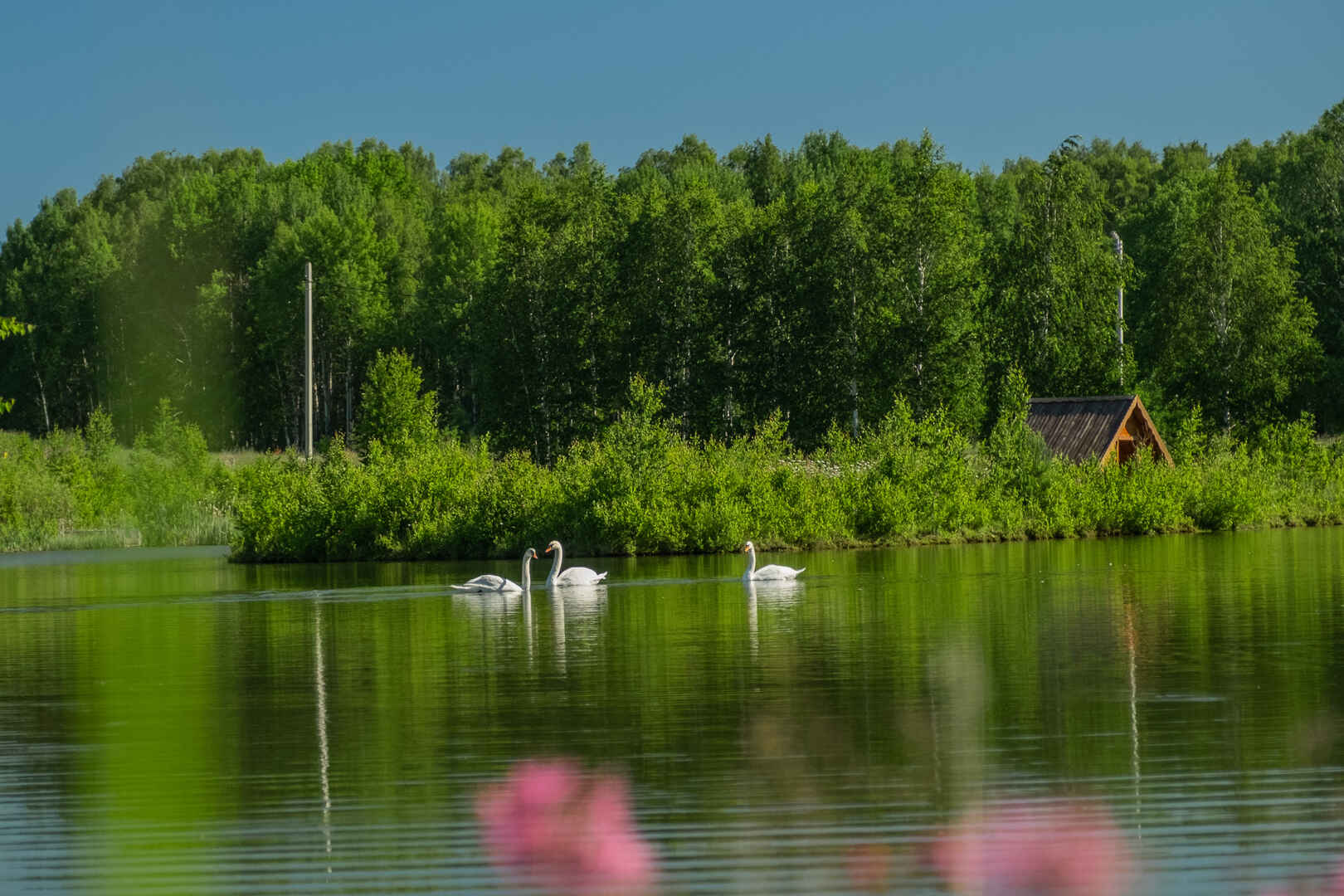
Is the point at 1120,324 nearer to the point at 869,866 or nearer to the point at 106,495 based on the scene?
the point at 106,495

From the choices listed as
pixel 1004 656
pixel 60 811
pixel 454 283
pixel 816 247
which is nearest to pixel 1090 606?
pixel 1004 656

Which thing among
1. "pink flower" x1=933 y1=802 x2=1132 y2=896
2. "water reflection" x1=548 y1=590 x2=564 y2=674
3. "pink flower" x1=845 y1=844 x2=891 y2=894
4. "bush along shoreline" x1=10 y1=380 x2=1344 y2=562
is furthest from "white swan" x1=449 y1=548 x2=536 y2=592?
"pink flower" x1=845 y1=844 x2=891 y2=894

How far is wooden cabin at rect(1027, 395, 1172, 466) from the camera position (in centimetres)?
5000

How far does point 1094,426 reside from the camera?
50.7 m

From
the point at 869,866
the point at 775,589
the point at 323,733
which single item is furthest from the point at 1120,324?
the point at 869,866

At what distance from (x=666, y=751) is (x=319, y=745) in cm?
279

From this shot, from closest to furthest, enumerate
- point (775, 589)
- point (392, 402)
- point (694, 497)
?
point (775, 589) → point (694, 497) → point (392, 402)

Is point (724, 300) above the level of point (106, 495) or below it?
above

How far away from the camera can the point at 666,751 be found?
12.3 m

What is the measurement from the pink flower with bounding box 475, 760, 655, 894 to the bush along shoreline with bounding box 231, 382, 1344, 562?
95.5 feet

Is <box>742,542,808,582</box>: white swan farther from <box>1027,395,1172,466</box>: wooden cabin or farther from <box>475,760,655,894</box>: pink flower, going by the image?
<box>1027,395,1172,466</box>: wooden cabin

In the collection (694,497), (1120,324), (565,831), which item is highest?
(1120,324)

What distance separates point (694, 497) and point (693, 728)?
2777 cm

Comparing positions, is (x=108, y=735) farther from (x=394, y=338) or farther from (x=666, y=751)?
(x=394, y=338)
